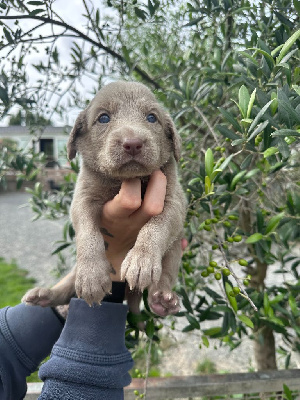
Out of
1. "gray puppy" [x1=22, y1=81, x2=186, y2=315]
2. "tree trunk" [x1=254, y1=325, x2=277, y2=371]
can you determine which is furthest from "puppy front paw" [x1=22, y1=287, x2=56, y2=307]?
"tree trunk" [x1=254, y1=325, x2=277, y2=371]

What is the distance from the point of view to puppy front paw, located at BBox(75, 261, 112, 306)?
149cm

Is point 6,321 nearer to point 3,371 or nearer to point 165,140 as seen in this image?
point 3,371

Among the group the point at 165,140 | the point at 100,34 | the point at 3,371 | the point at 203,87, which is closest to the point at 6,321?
the point at 3,371

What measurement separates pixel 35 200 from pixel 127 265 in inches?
72.1

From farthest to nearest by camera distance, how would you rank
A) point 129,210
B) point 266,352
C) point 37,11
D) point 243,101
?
point 266,352 → point 37,11 → point 129,210 → point 243,101

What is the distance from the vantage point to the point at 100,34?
2.39 meters

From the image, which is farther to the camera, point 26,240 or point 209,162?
point 26,240

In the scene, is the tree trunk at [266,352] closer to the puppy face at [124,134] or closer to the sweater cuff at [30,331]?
the sweater cuff at [30,331]

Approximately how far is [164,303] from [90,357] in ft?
1.33

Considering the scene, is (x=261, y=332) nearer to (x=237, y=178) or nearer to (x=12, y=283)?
(x=237, y=178)

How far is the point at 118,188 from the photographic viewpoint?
1.94 meters

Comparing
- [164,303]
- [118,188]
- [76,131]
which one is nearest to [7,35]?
[76,131]

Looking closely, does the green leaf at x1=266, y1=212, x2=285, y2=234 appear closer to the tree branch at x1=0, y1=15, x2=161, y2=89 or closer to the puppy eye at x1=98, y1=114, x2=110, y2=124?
the puppy eye at x1=98, y1=114, x2=110, y2=124

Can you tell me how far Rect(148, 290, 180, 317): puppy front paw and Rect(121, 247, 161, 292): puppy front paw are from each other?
220 millimetres
